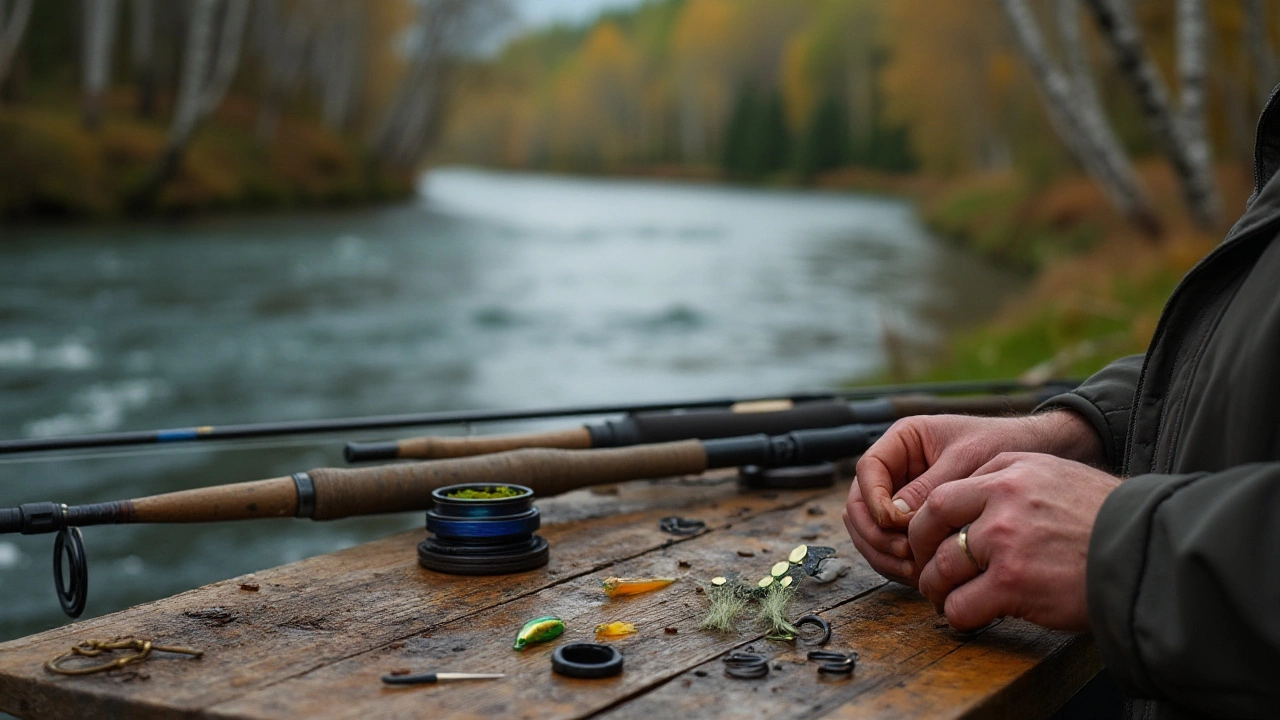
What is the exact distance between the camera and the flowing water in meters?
7.10

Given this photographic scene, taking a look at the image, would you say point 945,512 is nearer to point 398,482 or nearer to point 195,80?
point 398,482

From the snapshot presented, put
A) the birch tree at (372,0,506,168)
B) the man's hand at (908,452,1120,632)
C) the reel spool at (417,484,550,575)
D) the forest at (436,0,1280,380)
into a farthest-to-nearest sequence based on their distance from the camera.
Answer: the birch tree at (372,0,506,168) < the forest at (436,0,1280,380) < the reel spool at (417,484,550,575) < the man's hand at (908,452,1120,632)

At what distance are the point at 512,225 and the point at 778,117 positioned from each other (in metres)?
51.8

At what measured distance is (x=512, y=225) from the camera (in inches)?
1200

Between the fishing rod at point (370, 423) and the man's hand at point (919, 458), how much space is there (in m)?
1.02

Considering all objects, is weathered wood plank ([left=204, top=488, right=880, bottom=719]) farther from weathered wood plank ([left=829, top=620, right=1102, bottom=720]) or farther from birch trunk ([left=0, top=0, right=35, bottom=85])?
birch trunk ([left=0, top=0, right=35, bottom=85])

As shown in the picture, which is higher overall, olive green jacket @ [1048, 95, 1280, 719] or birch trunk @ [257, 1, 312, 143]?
birch trunk @ [257, 1, 312, 143]

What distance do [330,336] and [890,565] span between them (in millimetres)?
11969

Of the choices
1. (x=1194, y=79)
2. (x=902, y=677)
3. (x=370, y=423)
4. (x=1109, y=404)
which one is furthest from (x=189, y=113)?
(x=902, y=677)

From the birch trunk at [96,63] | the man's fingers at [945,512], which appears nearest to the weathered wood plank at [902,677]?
the man's fingers at [945,512]

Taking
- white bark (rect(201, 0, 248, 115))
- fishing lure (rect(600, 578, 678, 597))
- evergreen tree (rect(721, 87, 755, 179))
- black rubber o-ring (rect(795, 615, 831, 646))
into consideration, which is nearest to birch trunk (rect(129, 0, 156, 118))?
white bark (rect(201, 0, 248, 115))

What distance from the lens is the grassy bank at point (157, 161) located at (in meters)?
19.7

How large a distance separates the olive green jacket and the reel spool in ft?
Answer: 3.04

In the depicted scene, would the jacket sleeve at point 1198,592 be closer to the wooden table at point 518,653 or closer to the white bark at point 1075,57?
the wooden table at point 518,653
